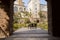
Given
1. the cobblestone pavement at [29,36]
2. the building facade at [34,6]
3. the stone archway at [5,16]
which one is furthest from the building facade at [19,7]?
the stone archway at [5,16]

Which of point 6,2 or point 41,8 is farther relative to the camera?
point 41,8

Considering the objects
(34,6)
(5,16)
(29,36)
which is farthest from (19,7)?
(29,36)

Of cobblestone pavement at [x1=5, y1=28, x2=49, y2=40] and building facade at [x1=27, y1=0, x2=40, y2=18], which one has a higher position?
building facade at [x1=27, y1=0, x2=40, y2=18]

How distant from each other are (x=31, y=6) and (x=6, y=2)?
68.1 feet

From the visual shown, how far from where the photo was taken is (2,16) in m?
7.52

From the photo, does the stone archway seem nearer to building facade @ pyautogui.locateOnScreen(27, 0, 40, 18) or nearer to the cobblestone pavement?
the cobblestone pavement

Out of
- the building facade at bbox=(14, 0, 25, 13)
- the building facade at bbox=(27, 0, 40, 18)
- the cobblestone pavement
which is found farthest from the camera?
the building facade at bbox=(27, 0, 40, 18)

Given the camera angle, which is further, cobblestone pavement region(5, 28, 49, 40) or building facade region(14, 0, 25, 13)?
building facade region(14, 0, 25, 13)

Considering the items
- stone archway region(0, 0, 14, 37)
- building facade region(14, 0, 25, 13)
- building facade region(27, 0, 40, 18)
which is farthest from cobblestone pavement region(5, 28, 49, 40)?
building facade region(27, 0, 40, 18)

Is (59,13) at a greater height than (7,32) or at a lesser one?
greater

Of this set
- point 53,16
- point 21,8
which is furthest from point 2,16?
point 21,8

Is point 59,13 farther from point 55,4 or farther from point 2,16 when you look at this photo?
point 2,16

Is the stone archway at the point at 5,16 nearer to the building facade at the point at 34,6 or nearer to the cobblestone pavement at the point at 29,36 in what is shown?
the cobblestone pavement at the point at 29,36

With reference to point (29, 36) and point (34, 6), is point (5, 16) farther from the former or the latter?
point (34, 6)
